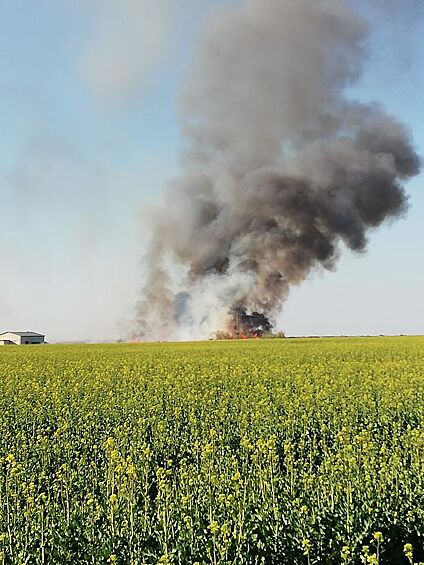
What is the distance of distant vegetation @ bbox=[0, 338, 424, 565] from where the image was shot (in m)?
6.08

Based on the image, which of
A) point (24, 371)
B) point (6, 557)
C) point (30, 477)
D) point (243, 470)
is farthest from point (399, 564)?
point (24, 371)

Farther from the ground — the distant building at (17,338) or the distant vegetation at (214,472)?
the distant building at (17,338)

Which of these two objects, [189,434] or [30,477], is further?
[189,434]

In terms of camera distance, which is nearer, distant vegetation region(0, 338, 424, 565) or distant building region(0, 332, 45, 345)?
distant vegetation region(0, 338, 424, 565)

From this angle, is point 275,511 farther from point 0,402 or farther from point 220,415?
point 0,402

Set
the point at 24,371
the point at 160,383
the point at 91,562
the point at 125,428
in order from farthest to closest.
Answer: the point at 24,371, the point at 160,383, the point at 125,428, the point at 91,562

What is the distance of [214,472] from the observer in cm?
880

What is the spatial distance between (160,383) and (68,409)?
14.4 ft

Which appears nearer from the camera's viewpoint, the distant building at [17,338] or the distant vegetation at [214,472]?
the distant vegetation at [214,472]

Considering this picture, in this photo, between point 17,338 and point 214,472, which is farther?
point 17,338

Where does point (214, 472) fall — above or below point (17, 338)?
below

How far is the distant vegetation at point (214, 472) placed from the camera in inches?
239

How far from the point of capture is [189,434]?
39.0ft

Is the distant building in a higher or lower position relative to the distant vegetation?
higher
